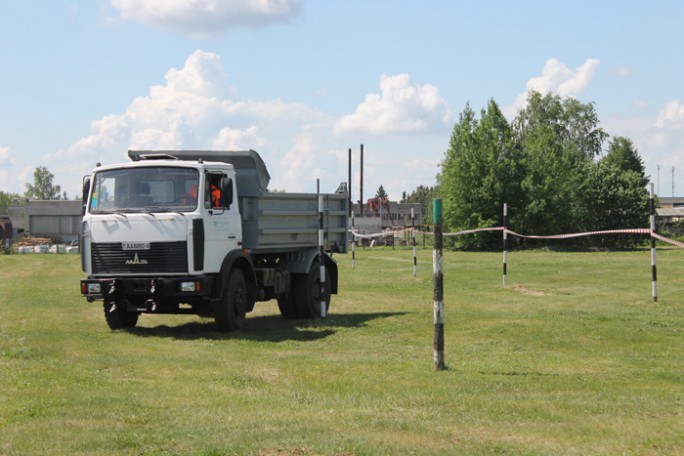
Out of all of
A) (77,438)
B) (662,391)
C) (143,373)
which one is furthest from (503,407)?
(143,373)

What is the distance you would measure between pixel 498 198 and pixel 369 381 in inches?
2320

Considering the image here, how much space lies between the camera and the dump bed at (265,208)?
1548 cm

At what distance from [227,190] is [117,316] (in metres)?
2.98

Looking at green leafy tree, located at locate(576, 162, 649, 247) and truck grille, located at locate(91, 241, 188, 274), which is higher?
green leafy tree, located at locate(576, 162, 649, 247)

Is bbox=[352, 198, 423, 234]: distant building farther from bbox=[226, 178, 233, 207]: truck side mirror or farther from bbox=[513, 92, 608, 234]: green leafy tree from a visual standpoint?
bbox=[226, 178, 233, 207]: truck side mirror

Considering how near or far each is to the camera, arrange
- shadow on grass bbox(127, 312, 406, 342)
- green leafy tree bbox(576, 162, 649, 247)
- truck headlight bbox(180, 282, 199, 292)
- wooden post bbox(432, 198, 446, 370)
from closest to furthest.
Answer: wooden post bbox(432, 198, 446, 370) → truck headlight bbox(180, 282, 199, 292) → shadow on grass bbox(127, 312, 406, 342) → green leafy tree bbox(576, 162, 649, 247)

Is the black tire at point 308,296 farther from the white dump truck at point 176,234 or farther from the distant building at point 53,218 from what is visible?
the distant building at point 53,218

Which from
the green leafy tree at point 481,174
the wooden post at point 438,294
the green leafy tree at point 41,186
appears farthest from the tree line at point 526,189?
the green leafy tree at point 41,186

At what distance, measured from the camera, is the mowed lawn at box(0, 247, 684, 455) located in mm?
6688

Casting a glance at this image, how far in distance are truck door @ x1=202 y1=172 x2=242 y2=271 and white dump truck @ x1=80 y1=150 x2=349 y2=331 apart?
16 millimetres

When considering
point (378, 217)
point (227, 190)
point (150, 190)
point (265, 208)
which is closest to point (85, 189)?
point (150, 190)


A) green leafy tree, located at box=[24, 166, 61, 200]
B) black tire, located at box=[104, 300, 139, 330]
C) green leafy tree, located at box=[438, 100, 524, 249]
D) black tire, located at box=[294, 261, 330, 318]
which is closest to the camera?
black tire, located at box=[104, 300, 139, 330]

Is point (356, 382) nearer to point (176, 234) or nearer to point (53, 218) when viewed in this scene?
point (176, 234)

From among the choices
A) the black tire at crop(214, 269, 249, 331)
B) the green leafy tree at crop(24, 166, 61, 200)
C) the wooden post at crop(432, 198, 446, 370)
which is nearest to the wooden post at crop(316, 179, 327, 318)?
the black tire at crop(214, 269, 249, 331)
